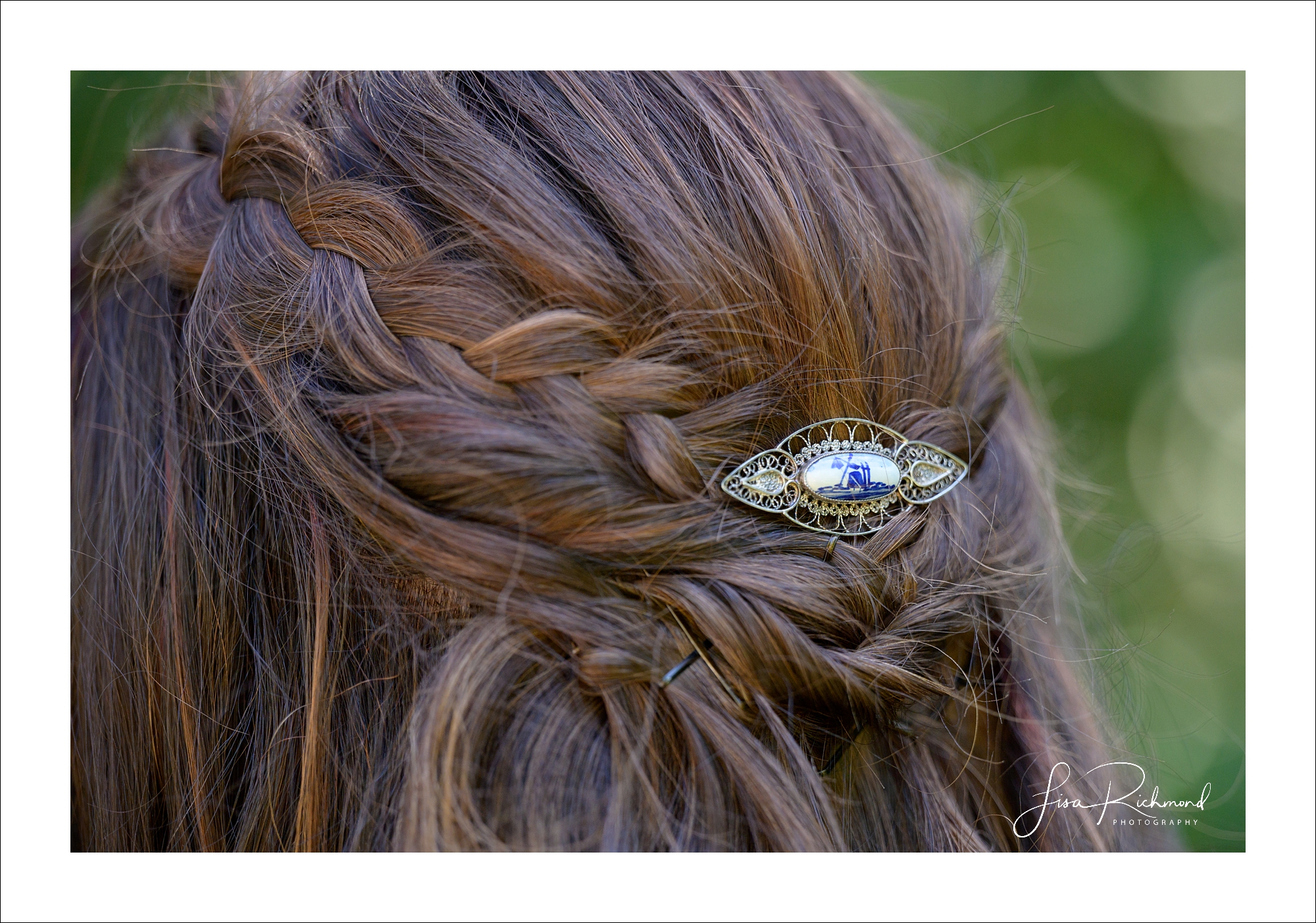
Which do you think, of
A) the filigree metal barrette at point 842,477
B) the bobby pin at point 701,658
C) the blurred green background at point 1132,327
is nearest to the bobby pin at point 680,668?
the bobby pin at point 701,658

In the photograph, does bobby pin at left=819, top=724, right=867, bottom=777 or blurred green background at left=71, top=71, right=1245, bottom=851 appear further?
blurred green background at left=71, top=71, right=1245, bottom=851

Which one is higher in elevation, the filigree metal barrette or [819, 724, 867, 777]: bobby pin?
the filigree metal barrette

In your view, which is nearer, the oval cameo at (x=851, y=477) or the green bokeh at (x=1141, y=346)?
the oval cameo at (x=851, y=477)

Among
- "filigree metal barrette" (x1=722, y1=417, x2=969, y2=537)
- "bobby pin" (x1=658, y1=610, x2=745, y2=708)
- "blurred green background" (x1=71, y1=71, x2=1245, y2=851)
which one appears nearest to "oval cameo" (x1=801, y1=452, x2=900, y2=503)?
"filigree metal barrette" (x1=722, y1=417, x2=969, y2=537)

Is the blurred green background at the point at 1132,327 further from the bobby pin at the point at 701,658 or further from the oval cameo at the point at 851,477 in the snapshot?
the bobby pin at the point at 701,658

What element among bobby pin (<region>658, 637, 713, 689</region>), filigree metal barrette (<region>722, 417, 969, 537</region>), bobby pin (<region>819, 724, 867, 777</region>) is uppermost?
filigree metal barrette (<region>722, 417, 969, 537</region>)

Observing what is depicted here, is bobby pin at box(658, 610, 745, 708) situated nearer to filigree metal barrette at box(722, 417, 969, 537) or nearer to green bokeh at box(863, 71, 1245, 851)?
filigree metal barrette at box(722, 417, 969, 537)
